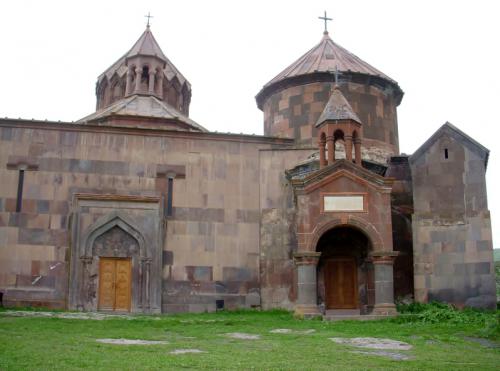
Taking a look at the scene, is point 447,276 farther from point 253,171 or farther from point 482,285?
point 253,171

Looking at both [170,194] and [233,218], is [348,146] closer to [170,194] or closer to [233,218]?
[233,218]

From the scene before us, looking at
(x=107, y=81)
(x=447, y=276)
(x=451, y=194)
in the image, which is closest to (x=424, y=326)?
(x=447, y=276)

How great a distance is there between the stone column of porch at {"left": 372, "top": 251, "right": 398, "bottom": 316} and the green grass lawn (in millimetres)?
564

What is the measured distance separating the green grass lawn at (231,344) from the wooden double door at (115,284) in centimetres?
270

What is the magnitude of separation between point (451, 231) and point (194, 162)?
23.2ft

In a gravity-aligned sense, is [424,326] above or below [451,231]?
below

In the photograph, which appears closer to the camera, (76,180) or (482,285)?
(482,285)

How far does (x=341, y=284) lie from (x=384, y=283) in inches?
74.7

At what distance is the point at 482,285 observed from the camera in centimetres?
1421

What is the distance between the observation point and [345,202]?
1365cm

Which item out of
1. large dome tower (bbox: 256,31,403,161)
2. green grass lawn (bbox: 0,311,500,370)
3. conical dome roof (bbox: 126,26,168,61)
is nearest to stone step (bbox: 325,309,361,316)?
green grass lawn (bbox: 0,311,500,370)

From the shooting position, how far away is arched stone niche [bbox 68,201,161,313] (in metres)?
14.9

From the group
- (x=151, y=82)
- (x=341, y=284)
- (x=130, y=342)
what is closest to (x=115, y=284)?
(x=341, y=284)

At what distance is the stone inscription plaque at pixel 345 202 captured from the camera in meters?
13.6
